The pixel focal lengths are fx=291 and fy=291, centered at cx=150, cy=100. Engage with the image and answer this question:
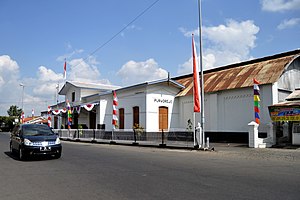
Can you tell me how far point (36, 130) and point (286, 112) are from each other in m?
14.6

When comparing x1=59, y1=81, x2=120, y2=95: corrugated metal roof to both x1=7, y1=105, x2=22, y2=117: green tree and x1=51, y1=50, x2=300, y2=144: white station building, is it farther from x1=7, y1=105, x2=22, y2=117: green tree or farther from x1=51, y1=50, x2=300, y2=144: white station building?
x1=7, y1=105, x2=22, y2=117: green tree

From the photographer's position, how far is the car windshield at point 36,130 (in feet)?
44.6

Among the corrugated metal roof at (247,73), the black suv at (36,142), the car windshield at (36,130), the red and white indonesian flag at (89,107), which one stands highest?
the corrugated metal roof at (247,73)

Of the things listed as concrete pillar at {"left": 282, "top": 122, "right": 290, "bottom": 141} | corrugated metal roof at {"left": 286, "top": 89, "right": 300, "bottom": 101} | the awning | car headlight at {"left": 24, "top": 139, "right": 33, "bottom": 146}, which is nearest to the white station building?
corrugated metal roof at {"left": 286, "top": 89, "right": 300, "bottom": 101}

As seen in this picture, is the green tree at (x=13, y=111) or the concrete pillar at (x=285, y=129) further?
the green tree at (x=13, y=111)

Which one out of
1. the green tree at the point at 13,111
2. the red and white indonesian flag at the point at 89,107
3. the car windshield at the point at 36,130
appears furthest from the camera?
the green tree at the point at 13,111

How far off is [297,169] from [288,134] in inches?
446

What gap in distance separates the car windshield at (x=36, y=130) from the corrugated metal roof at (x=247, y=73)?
14.8 meters

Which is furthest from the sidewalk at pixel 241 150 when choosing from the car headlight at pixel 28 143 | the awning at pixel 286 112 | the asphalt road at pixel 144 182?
the car headlight at pixel 28 143

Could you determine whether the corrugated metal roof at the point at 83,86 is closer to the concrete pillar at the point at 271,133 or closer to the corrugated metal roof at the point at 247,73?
the corrugated metal roof at the point at 247,73

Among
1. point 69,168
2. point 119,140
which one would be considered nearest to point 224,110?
point 119,140

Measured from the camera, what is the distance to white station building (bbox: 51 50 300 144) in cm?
2183

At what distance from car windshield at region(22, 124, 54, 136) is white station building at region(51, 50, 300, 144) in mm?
10755

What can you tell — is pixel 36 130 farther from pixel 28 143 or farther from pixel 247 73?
pixel 247 73
